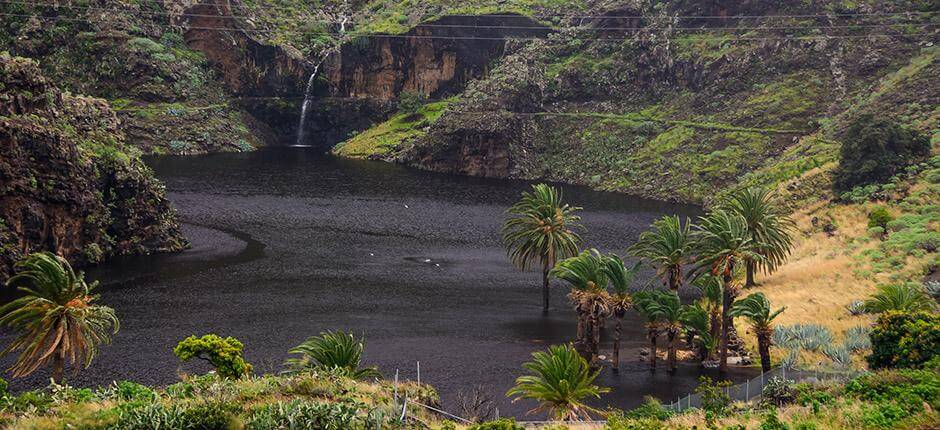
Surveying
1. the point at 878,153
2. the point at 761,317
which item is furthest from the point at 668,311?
the point at 878,153

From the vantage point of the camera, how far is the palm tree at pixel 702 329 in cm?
6362

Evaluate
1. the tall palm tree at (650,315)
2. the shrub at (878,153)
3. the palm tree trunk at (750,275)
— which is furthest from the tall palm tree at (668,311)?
the shrub at (878,153)

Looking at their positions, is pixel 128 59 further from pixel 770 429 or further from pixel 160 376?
pixel 770 429

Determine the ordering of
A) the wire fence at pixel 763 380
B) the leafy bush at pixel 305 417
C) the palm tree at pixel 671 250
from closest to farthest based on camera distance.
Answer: the leafy bush at pixel 305 417
the wire fence at pixel 763 380
the palm tree at pixel 671 250

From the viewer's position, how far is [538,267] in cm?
9619

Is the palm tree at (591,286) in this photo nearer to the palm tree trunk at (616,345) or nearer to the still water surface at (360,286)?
the palm tree trunk at (616,345)

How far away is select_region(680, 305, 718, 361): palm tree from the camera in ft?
209

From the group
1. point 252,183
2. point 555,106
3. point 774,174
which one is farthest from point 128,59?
point 774,174

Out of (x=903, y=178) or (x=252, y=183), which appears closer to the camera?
(x=903, y=178)

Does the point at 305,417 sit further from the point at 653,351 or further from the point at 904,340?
the point at 653,351

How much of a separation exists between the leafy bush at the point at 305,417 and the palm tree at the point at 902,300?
44.1 meters

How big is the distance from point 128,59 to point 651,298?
554 feet

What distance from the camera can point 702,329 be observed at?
6469 cm

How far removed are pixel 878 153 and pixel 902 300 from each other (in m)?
53.5
